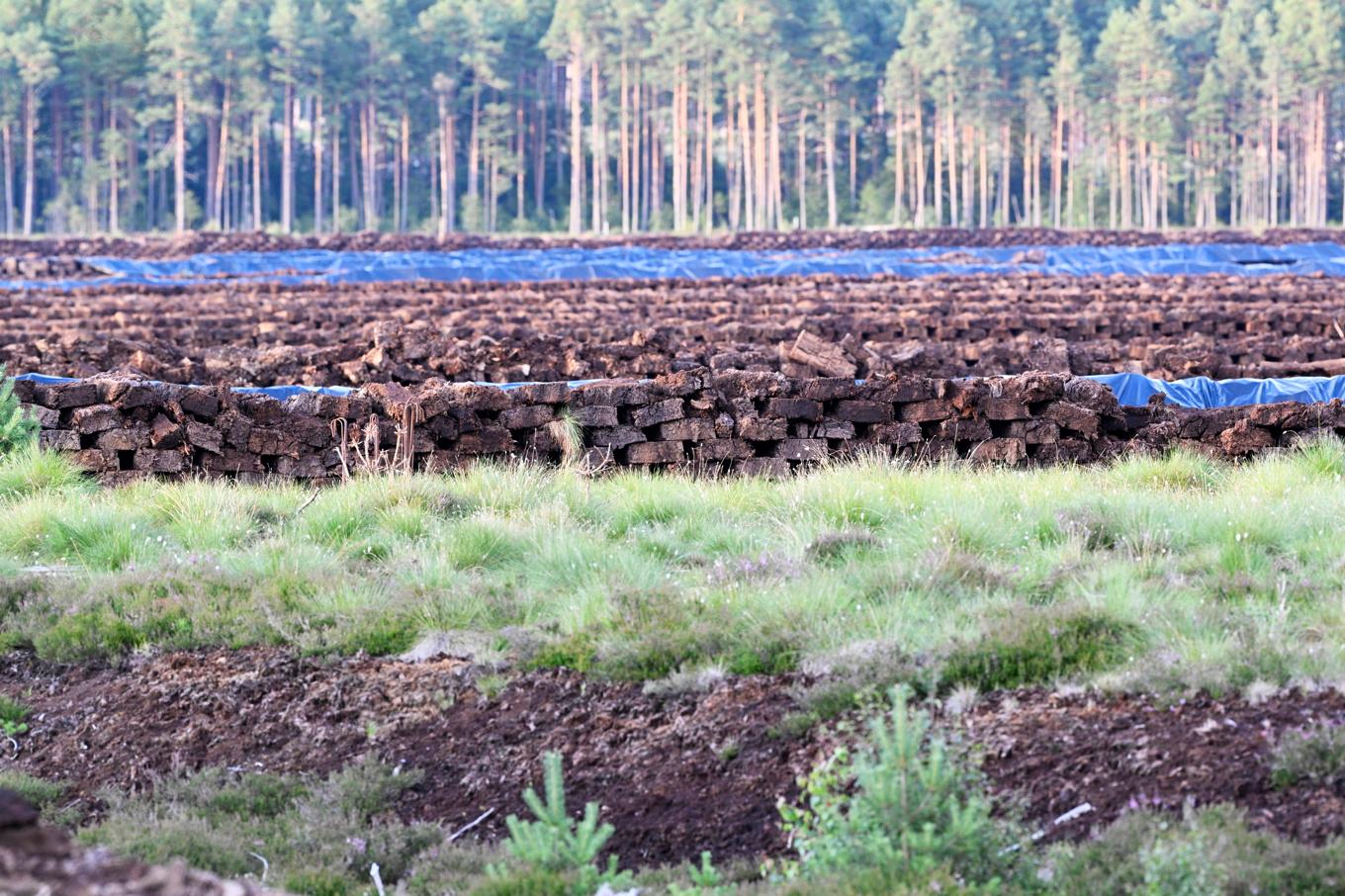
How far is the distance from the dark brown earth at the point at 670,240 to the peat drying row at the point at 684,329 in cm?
1479

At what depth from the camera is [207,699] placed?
6793mm

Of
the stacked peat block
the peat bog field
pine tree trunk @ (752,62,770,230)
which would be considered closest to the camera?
the peat bog field

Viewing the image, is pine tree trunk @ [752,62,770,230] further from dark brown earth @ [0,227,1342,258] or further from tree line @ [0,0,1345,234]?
dark brown earth @ [0,227,1342,258]

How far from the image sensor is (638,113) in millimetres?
73000

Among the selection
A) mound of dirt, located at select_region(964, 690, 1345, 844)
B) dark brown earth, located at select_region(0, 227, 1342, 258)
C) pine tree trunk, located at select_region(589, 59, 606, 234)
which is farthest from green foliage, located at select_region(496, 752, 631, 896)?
pine tree trunk, located at select_region(589, 59, 606, 234)

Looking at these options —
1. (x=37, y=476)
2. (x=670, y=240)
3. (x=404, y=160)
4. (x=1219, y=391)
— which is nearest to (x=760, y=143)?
(x=404, y=160)

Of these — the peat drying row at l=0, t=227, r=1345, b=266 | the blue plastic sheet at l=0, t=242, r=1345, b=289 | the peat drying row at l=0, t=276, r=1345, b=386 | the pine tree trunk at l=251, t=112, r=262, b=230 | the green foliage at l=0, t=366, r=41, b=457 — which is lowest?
the green foliage at l=0, t=366, r=41, b=457

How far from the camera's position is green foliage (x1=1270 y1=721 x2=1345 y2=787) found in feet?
15.9

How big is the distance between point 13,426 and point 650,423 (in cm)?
471

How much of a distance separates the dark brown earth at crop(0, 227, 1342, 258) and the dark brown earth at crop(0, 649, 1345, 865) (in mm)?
40771

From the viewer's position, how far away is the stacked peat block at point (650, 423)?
11.6 metres

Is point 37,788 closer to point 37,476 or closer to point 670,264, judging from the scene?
point 37,476

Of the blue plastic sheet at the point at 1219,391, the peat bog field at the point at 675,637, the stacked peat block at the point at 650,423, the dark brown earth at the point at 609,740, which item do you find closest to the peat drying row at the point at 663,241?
the blue plastic sheet at the point at 1219,391

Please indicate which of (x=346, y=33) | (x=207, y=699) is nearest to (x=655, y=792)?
(x=207, y=699)
